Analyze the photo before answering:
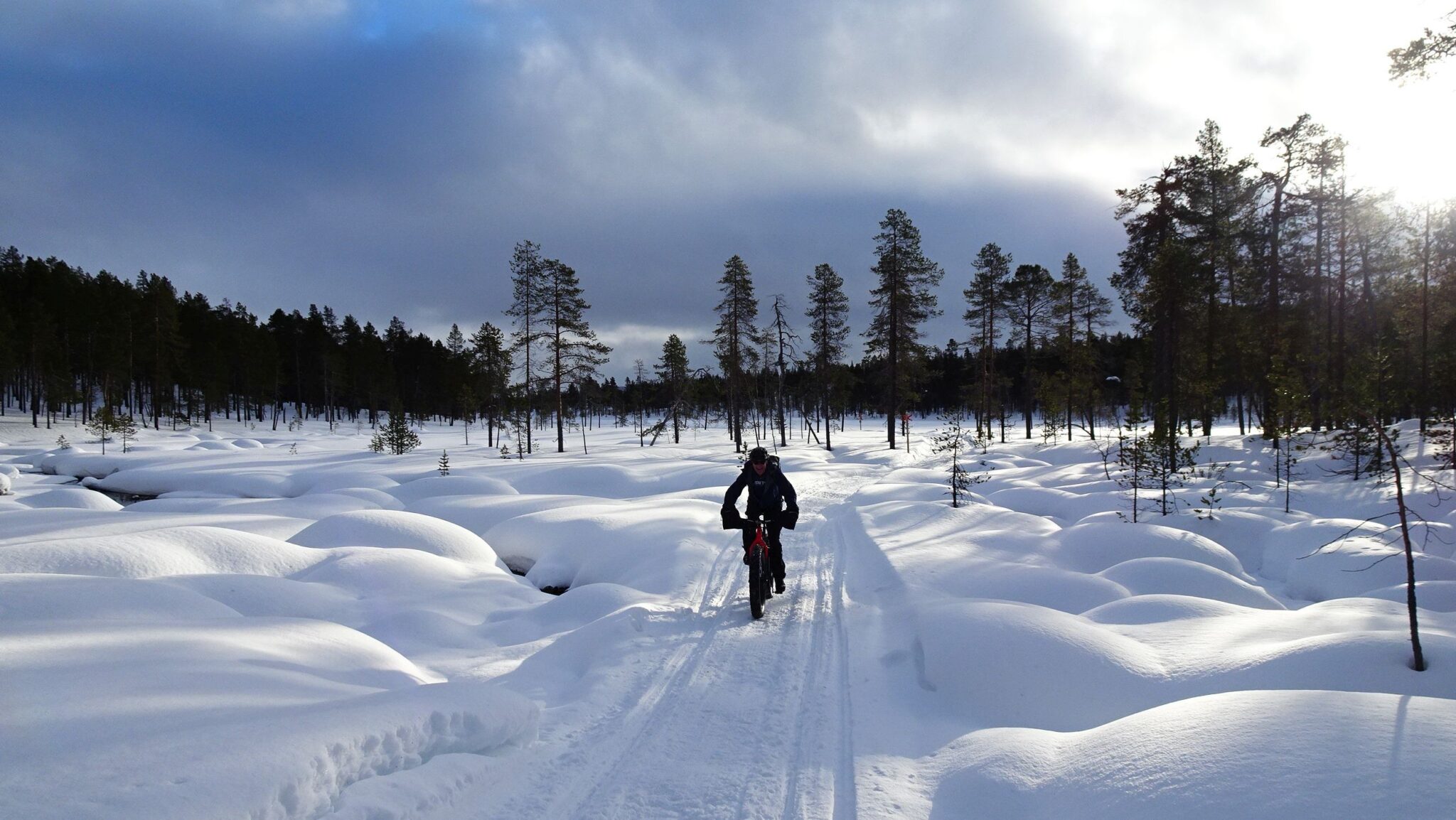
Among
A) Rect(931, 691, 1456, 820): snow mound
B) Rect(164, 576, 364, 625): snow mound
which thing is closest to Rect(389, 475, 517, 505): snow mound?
Rect(164, 576, 364, 625): snow mound

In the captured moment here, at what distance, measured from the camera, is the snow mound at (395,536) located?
10000 millimetres

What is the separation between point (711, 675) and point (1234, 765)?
3649mm

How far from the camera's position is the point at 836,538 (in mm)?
11664

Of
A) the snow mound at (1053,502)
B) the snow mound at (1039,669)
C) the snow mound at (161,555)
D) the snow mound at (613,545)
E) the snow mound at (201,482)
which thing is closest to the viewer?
the snow mound at (1039,669)

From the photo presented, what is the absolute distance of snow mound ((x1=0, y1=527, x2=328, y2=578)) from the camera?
661 centimetres

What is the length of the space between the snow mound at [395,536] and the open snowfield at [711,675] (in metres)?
0.06

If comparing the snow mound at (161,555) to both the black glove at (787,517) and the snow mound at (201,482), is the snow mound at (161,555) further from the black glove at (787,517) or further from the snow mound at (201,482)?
the snow mound at (201,482)

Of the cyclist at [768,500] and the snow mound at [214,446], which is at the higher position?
the cyclist at [768,500]

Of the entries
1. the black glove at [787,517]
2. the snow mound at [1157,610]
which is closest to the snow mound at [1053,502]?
the snow mound at [1157,610]

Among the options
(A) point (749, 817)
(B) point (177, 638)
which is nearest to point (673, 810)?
(A) point (749, 817)

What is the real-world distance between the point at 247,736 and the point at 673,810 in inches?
90.3

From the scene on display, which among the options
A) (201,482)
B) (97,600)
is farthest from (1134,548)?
(201,482)

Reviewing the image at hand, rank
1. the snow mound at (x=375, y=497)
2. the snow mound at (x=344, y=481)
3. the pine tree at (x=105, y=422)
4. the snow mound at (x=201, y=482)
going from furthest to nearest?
the pine tree at (x=105, y=422), the snow mound at (x=201, y=482), the snow mound at (x=344, y=481), the snow mound at (x=375, y=497)

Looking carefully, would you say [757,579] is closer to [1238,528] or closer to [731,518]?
[731,518]
